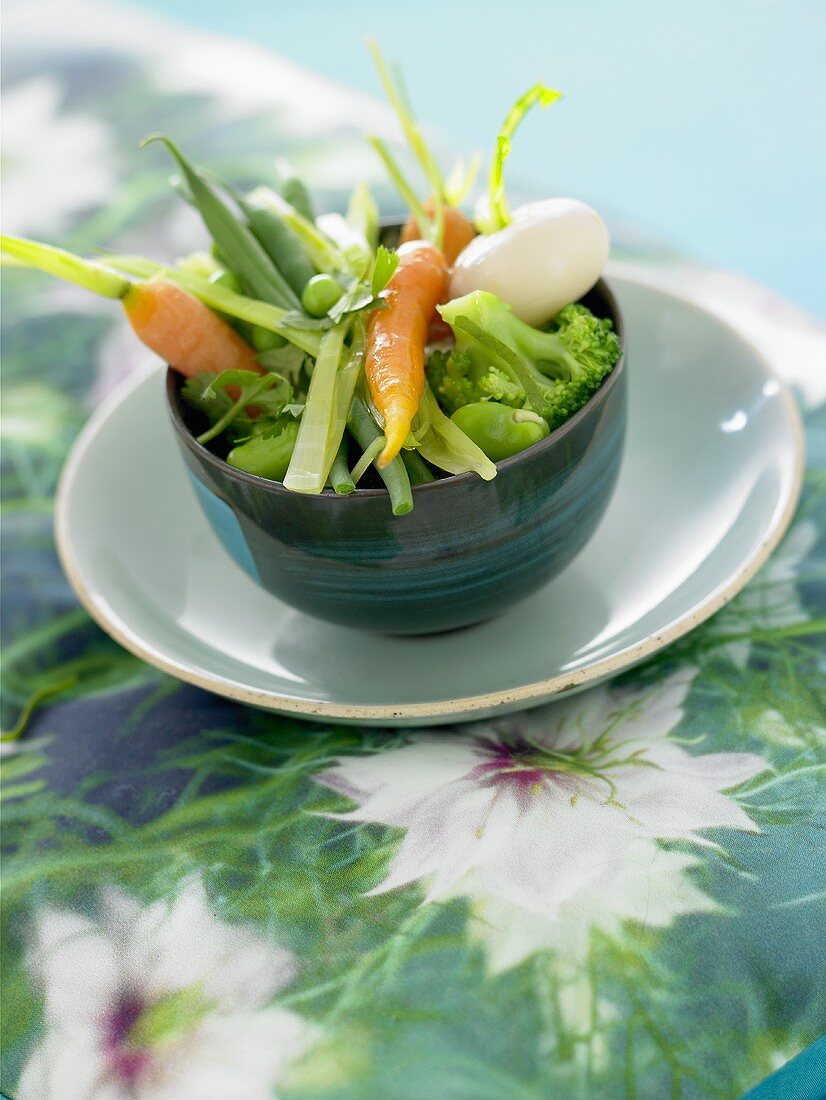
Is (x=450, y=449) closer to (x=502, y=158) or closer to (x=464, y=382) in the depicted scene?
(x=464, y=382)

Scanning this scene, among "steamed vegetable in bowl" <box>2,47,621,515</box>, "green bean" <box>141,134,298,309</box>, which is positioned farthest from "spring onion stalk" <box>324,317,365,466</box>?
"green bean" <box>141,134,298,309</box>

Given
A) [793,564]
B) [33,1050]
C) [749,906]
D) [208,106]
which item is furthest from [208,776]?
[208,106]

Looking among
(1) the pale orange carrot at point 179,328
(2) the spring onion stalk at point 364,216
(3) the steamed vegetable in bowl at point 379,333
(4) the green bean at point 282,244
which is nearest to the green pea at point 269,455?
(3) the steamed vegetable in bowl at point 379,333

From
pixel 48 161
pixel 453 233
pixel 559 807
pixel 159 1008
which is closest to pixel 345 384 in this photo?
pixel 453 233

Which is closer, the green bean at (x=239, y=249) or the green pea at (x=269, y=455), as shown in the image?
the green pea at (x=269, y=455)

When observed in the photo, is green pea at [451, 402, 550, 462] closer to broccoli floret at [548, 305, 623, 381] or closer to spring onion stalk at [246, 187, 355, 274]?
broccoli floret at [548, 305, 623, 381]

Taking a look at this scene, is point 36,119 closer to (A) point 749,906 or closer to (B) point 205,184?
(B) point 205,184

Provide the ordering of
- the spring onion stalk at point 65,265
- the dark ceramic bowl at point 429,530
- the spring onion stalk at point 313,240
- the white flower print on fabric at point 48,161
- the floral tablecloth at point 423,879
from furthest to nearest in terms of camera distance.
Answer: the white flower print on fabric at point 48,161 → the spring onion stalk at point 313,240 → the spring onion stalk at point 65,265 → the dark ceramic bowl at point 429,530 → the floral tablecloth at point 423,879

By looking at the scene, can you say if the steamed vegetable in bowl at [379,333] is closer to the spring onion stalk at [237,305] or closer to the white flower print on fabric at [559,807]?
the spring onion stalk at [237,305]
